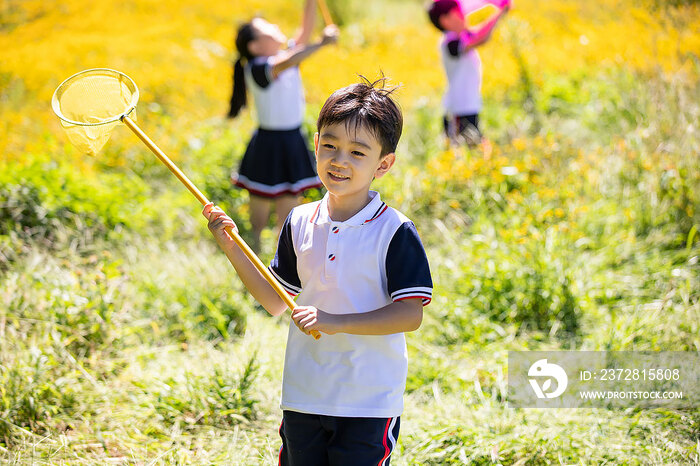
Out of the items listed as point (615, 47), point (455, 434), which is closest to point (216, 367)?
point (455, 434)

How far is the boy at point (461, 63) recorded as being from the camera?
529 cm

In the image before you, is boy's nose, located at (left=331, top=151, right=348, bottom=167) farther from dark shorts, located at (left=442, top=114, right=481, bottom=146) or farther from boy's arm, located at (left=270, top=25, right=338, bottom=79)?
dark shorts, located at (left=442, top=114, right=481, bottom=146)

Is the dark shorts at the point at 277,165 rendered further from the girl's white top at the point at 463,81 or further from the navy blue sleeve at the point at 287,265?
the navy blue sleeve at the point at 287,265

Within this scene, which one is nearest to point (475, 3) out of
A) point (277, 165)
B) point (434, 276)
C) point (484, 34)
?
point (484, 34)

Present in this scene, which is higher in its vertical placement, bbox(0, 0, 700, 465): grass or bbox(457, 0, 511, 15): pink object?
bbox(457, 0, 511, 15): pink object

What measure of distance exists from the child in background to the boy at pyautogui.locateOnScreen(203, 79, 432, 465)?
2.46 meters

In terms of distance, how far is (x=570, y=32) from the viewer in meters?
9.03

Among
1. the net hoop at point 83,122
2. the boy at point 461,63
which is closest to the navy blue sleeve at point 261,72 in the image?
the boy at point 461,63

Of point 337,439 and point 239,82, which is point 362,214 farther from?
point 239,82

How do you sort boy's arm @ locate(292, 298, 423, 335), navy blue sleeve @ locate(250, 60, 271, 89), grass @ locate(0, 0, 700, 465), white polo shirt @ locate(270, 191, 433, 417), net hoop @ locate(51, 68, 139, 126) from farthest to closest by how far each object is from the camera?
navy blue sleeve @ locate(250, 60, 271, 89) < grass @ locate(0, 0, 700, 465) < net hoop @ locate(51, 68, 139, 126) < white polo shirt @ locate(270, 191, 433, 417) < boy's arm @ locate(292, 298, 423, 335)

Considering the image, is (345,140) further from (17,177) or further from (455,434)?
(17,177)

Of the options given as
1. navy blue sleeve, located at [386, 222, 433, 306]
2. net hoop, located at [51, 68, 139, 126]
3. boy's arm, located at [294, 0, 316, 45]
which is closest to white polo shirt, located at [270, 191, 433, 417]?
navy blue sleeve, located at [386, 222, 433, 306]

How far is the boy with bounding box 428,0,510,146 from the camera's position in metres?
5.29

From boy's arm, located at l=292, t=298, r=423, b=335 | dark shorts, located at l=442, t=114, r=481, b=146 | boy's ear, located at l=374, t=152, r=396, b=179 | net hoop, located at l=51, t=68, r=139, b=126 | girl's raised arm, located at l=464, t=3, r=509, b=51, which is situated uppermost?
girl's raised arm, located at l=464, t=3, r=509, b=51
